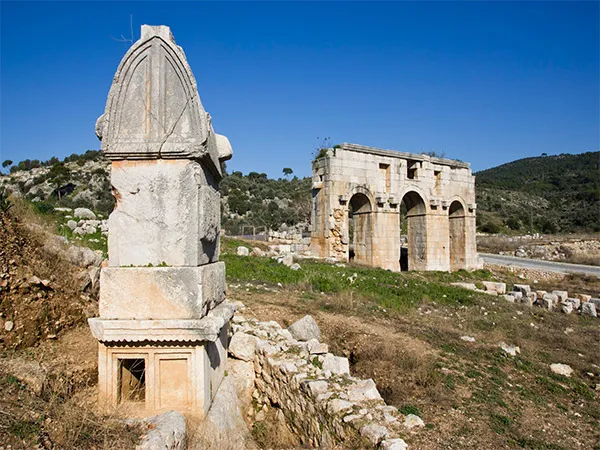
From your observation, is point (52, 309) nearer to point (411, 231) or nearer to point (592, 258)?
point (411, 231)

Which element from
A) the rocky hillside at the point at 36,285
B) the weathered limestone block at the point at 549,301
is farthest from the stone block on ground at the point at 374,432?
the weathered limestone block at the point at 549,301

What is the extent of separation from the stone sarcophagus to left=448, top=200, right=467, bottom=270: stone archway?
18.1m

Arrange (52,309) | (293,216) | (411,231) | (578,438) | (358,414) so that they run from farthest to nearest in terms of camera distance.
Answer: (293,216) < (411,231) < (52,309) < (578,438) < (358,414)

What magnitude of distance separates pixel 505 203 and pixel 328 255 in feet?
136

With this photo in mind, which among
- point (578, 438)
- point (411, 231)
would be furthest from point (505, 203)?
point (578, 438)

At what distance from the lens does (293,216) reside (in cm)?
3881

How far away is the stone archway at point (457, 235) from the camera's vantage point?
1923 cm

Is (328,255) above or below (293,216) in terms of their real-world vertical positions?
below

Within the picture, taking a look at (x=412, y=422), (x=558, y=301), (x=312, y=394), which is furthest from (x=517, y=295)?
(x=312, y=394)

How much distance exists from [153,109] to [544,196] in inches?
2400

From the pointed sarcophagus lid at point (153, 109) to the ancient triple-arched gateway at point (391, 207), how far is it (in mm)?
12240

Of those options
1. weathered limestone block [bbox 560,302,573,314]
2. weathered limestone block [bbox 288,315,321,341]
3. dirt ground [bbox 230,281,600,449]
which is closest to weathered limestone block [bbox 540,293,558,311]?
weathered limestone block [bbox 560,302,573,314]

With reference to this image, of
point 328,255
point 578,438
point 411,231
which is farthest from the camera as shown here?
point 411,231

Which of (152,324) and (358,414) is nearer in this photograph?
(152,324)
